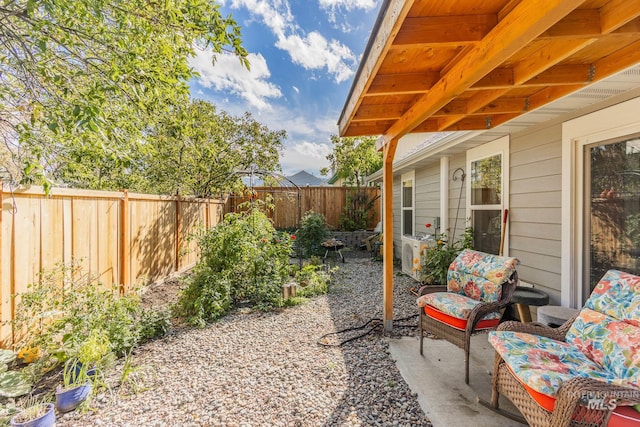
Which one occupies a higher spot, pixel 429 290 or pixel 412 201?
pixel 412 201

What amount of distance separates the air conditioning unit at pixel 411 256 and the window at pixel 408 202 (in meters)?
1.25

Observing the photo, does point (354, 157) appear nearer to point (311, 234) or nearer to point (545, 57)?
point (311, 234)

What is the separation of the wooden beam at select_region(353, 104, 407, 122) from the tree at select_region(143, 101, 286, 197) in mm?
4062

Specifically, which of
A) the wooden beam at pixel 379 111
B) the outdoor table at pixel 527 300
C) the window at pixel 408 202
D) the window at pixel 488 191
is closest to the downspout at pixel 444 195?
the window at pixel 488 191

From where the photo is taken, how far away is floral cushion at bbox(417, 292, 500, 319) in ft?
7.95

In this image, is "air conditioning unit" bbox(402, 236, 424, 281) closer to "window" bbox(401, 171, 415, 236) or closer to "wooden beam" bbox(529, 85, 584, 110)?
"window" bbox(401, 171, 415, 236)

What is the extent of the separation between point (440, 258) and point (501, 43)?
356 centimetres

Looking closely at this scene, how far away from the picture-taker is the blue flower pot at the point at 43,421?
171 cm

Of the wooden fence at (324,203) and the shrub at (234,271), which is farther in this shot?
the wooden fence at (324,203)

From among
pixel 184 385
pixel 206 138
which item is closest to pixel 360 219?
pixel 206 138

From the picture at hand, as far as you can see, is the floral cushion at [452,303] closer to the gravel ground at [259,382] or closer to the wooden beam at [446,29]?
the gravel ground at [259,382]

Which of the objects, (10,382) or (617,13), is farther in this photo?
(10,382)

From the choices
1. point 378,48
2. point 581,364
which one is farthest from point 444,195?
point 378,48

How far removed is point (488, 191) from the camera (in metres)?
4.09
